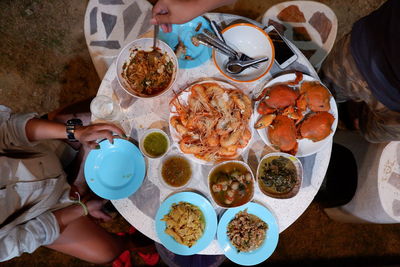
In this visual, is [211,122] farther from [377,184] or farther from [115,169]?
[377,184]

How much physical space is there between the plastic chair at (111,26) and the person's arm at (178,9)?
757 millimetres

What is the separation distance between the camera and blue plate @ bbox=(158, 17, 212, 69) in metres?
1.95

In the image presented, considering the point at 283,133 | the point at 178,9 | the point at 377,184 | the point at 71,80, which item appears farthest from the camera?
the point at 71,80

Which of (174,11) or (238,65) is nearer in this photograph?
(174,11)

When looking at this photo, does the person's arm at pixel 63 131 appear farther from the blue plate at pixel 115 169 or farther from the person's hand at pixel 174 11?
the person's hand at pixel 174 11

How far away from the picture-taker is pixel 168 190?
1.97 meters

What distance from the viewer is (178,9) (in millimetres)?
1673

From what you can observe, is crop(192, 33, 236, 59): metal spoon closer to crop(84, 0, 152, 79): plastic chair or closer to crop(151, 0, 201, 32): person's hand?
crop(151, 0, 201, 32): person's hand

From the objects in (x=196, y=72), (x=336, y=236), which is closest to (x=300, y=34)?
(x=196, y=72)

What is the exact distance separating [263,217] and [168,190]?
0.69 meters

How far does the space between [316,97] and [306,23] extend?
0.96 m

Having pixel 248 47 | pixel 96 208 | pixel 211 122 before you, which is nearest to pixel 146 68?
pixel 211 122

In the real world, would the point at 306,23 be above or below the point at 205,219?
above

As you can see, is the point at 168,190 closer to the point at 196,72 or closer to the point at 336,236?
the point at 196,72
